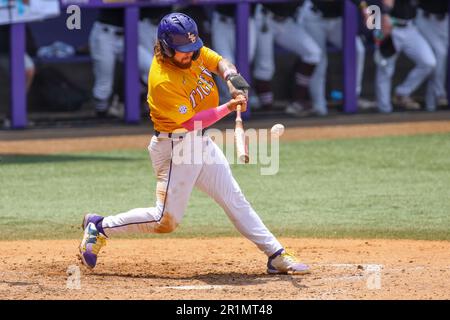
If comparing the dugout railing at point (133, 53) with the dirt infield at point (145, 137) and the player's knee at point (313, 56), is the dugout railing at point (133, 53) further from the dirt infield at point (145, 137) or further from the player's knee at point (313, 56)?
the dirt infield at point (145, 137)

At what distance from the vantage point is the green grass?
8.88 m

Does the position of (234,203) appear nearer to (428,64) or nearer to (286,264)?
(286,264)

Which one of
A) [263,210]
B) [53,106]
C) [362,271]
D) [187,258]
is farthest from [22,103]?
[362,271]

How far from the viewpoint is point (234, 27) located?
1465cm

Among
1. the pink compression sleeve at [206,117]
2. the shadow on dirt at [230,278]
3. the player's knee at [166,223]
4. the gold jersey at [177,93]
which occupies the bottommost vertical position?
the shadow on dirt at [230,278]

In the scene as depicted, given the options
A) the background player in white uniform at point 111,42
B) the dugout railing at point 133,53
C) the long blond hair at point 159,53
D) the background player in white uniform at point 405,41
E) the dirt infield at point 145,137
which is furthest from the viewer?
the background player in white uniform at point 405,41

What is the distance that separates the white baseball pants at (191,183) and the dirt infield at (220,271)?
1.11 feet

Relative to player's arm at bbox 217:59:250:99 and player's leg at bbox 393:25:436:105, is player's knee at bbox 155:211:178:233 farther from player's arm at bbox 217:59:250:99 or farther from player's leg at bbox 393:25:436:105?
player's leg at bbox 393:25:436:105

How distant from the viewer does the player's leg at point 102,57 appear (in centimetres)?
1416

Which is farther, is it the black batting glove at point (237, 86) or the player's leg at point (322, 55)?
the player's leg at point (322, 55)

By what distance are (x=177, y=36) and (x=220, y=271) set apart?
1656mm

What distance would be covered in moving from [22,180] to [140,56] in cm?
388

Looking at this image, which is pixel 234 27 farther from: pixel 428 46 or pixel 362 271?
pixel 362 271

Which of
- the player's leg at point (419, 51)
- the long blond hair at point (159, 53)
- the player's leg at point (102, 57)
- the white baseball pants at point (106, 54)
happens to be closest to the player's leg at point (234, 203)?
the long blond hair at point (159, 53)
